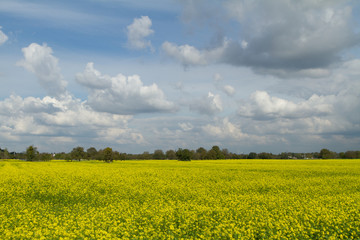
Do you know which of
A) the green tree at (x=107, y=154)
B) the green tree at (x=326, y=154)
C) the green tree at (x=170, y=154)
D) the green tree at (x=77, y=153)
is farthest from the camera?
the green tree at (x=170, y=154)

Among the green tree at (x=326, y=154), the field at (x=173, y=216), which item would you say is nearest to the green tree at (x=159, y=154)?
the green tree at (x=326, y=154)

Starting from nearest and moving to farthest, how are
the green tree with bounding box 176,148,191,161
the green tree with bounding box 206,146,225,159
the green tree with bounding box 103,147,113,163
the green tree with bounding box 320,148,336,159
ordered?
the green tree with bounding box 103,147,113,163 → the green tree with bounding box 176,148,191,161 → the green tree with bounding box 320,148,336,159 → the green tree with bounding box 206,146,225,159

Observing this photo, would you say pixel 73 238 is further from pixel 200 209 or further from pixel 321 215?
pixel 321 215

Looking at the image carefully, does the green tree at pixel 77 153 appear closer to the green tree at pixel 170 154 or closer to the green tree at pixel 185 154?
the green tree at pixel 185 154

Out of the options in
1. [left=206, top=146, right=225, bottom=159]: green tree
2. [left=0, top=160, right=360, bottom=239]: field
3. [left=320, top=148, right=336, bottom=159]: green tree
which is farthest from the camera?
[left=206, top=146, right=225, bottom=159]: green tree

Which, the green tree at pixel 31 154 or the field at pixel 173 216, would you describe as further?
the green tree at pixel 31 154

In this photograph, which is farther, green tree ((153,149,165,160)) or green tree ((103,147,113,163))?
green tree ((153,149,165,160))

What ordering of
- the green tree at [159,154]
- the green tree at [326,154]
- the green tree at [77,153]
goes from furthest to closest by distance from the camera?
the green tree at [159,154] → the green tree at [77,153] → the green tree at [326,154]

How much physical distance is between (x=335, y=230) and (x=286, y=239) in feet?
12.2

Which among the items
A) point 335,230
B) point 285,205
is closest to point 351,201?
point 285,205

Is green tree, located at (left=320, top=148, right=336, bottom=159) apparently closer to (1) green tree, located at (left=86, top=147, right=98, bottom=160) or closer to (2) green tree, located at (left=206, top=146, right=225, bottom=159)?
(2) green tree, located at (left=206, top=146, right=225, bottom=159)

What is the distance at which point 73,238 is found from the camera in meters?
10.1

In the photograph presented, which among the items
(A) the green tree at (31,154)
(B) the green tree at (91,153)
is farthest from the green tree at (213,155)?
(A) the green tree at (31,154)

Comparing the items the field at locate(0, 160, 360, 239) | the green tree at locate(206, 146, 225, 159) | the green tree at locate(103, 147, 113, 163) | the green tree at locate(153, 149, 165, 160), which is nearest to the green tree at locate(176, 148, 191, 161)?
the green tree at locate(206, 146, 225, 159)
